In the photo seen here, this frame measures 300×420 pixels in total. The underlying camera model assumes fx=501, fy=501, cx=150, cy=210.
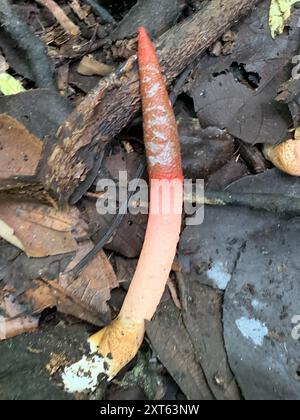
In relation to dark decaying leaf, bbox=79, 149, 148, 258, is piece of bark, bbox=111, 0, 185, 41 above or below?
above

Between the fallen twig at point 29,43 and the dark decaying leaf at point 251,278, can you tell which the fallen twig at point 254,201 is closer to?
the dark decaying leaf at point 251,278

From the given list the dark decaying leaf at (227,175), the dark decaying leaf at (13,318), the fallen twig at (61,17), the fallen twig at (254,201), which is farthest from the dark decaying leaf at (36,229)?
the fallen twig at (61,17)

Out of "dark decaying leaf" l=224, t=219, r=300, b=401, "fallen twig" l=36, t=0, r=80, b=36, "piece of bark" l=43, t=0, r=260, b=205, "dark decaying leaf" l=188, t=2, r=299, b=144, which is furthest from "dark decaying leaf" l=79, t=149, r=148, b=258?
"fallen twig" l=36, t=0, r=80, b=36

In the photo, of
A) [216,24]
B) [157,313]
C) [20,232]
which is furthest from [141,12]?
[157,313]

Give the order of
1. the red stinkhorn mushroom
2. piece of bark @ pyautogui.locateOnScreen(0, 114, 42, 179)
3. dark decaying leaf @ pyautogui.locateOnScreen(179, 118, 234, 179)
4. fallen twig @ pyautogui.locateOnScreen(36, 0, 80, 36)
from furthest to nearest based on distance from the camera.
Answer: fallen twig @ pyautogui.locateOnScreen(36, 0, 80, 36)
dark decaying leaf @ pyautogui.locateOnScreen(179, 118, 234, 179)
the red stinkhorn mushroom
piece of bark @ pyautogui.locateOnScreen(0, 114, 42, 179)

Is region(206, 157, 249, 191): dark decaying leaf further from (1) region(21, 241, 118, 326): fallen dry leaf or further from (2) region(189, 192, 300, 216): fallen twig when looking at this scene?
(1) region(21, 241, 118, 326): fallen dry leaf
